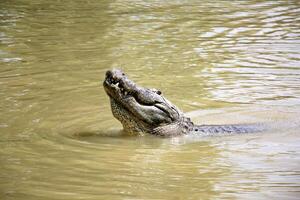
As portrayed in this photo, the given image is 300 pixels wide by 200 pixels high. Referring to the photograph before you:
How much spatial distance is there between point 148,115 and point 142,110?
9cm

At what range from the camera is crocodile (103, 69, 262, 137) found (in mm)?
7062

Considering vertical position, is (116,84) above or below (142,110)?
above

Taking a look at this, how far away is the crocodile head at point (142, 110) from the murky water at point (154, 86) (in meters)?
0.22

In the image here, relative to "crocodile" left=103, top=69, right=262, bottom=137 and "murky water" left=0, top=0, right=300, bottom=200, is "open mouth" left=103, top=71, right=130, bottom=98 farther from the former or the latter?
"murky water" left=0, top=0, right=300, bottom=200

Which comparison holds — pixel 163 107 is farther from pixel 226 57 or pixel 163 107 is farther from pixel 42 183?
pixel 226 57

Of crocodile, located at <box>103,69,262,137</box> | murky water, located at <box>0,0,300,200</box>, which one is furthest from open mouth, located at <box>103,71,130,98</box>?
murky water, located at <box>0,0,300,200</box>

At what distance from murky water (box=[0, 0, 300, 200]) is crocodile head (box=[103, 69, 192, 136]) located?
0.22 m

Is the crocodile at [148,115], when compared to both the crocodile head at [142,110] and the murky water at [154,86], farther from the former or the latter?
the murky water at [154,86]

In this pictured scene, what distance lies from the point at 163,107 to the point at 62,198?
2778mm

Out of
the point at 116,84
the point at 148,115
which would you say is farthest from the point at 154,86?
the point at 116,84

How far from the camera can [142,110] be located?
7129 mm

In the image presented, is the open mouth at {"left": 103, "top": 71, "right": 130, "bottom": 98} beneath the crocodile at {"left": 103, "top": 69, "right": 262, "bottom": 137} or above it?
above

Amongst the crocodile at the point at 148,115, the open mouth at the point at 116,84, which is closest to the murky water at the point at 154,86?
the crocodile at the point at 148,115

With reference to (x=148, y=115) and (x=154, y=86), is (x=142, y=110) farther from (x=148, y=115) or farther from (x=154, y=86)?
(x=154, y=86)
